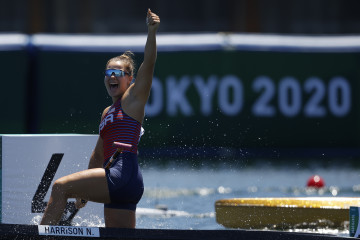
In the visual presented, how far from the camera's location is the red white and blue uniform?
5.83m

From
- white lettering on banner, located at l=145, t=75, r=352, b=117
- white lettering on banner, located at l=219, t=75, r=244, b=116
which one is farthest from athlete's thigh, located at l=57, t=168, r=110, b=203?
white lettering on banner, located at l=219, t=75, r=244, b=116

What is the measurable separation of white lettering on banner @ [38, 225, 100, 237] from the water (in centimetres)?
255

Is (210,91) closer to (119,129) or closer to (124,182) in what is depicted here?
(119,129)

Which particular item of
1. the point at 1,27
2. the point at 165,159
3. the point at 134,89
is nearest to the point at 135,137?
the point at 134,89

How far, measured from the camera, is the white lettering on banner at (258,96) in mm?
14195

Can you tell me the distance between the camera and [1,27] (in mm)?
21281

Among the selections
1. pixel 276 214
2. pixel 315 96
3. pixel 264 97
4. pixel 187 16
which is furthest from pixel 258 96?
pixel 187 16

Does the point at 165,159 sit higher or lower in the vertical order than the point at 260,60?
lower

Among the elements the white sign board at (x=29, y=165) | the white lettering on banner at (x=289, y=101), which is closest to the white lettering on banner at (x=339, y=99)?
the white lettering on banner at (x=289, y=101)

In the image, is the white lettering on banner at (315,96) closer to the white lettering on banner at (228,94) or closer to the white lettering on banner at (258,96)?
the white lettering on banner at (258,96)

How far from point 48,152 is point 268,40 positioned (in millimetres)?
8130

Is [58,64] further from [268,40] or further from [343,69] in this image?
[343,69]

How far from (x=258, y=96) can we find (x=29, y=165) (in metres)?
7.64

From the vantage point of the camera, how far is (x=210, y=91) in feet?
46.9
